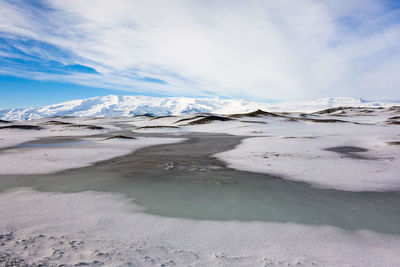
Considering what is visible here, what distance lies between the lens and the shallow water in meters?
6.14

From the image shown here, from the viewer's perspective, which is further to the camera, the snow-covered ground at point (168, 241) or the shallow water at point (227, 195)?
the shallow water at point (227, 195)

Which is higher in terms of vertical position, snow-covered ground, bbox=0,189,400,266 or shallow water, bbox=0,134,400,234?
shallow water, bbox=0,134,400,234

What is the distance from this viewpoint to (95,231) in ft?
17.0

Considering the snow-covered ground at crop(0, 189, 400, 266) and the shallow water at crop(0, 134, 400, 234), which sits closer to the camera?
the snow-covered ground at crop(0, 189, 400, 266)

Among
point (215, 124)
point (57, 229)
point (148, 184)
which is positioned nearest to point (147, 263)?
point (57, 229)

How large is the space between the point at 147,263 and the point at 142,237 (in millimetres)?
964

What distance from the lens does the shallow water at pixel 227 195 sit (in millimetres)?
6141

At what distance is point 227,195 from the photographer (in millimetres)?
7762

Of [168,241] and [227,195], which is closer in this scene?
[168,241]

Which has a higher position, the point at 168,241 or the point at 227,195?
the point at 227,195

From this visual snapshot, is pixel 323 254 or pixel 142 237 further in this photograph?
pixel 142 237

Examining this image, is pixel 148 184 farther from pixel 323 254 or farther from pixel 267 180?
pixel 323 254

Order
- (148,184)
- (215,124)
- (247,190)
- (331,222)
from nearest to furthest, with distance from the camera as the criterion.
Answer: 1. (331,222)
2. (247,190)
3. (148,184)
4. (215,124)

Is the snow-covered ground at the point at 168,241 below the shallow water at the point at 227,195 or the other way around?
below
